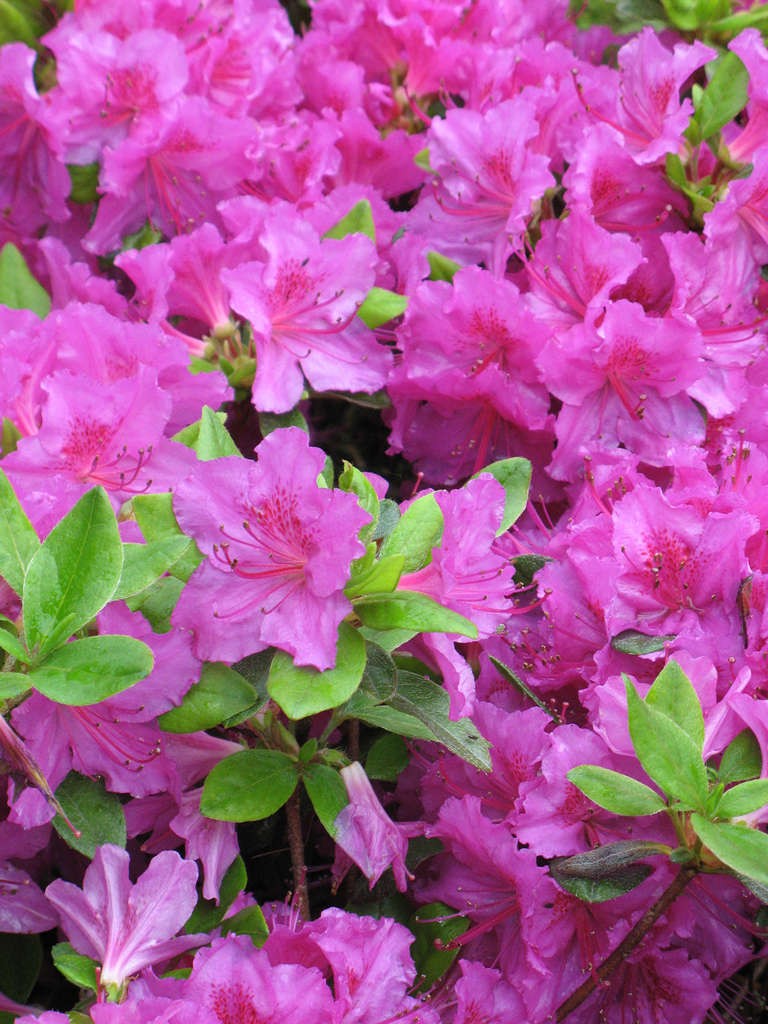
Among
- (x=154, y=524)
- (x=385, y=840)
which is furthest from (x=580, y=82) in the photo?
(x=385, y=840)

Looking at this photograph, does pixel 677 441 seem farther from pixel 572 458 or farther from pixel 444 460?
pixel 444 460

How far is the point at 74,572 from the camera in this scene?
35.9 inches

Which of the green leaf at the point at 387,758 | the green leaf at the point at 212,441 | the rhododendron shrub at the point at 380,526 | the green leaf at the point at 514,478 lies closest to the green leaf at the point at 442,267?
the rhododendron shrub at the point at 380,526

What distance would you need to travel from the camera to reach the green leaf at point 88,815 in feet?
3.28

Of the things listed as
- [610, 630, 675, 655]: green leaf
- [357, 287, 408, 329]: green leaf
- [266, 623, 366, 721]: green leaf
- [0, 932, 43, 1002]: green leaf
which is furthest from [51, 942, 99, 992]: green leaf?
[357, 287, 408, 329]: green leaf

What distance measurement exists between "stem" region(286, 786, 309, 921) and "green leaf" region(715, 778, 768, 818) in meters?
0.35

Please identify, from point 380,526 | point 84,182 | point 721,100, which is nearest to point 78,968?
point 380,526

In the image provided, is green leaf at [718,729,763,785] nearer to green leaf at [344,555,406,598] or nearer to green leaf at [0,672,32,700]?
green leaf at [344,555,406,598]

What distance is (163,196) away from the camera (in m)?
1.46

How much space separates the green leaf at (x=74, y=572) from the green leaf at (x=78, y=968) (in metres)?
0.24

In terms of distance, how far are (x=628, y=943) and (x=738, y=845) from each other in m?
0.18

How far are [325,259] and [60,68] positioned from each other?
398 millimetres

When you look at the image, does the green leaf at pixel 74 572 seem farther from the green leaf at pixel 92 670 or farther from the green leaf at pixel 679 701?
the green leaf at pixel 679 701

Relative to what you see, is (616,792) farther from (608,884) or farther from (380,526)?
(380,526)
